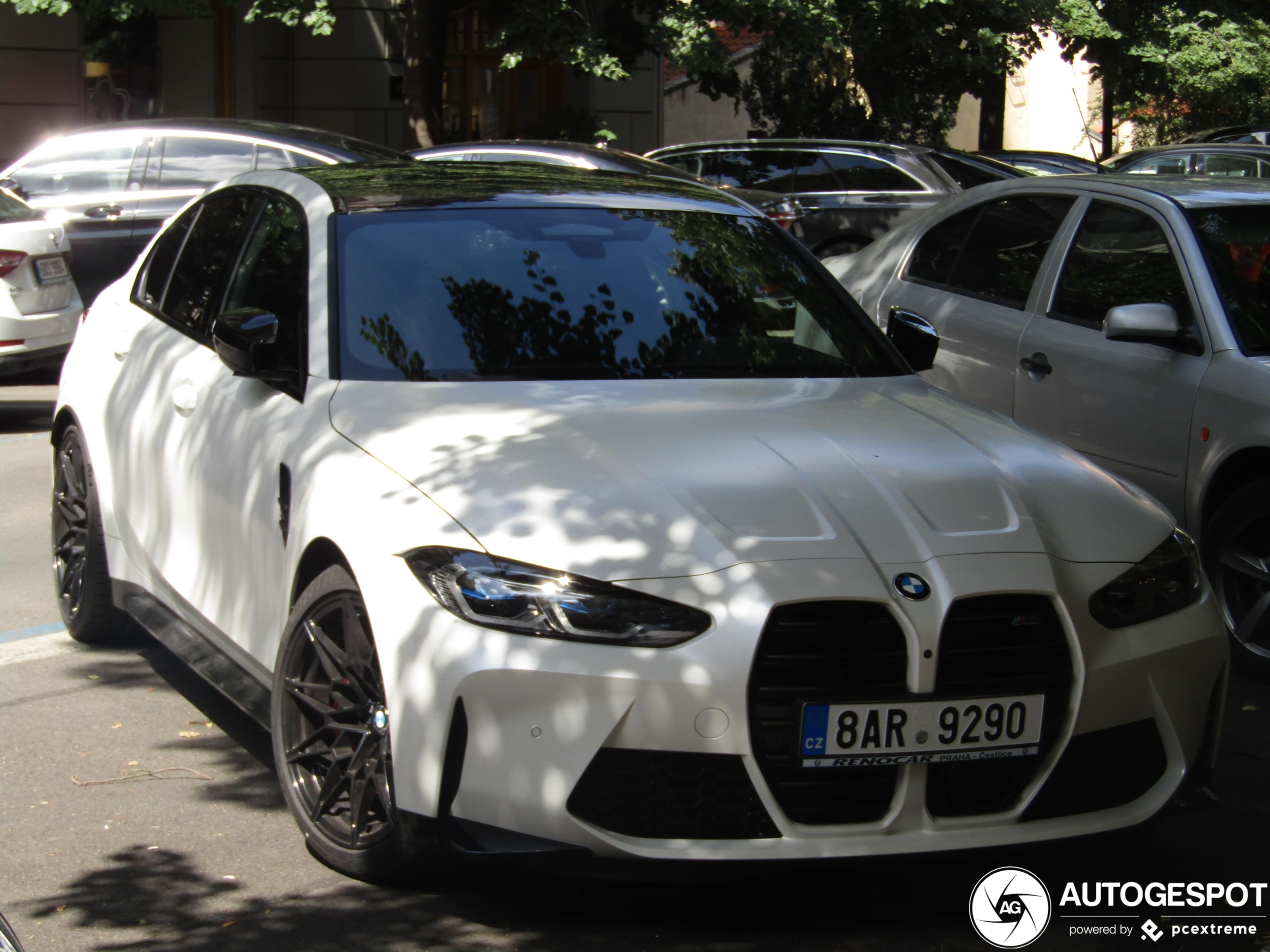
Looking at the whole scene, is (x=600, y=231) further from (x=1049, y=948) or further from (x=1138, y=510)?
(x=1049, y=948)

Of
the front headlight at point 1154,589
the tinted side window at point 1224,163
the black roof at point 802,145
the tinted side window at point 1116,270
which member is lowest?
the front headlight at point 1154,589

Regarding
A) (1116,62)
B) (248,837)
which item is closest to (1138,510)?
(248,837)

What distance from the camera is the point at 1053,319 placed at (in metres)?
6.71

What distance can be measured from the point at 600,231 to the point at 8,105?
17.6 m

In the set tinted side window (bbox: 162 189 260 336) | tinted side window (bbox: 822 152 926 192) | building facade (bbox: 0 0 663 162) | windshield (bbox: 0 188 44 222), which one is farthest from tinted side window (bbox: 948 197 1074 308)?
building facade (bbox: 0 0 663 162)

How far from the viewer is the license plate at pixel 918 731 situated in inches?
132

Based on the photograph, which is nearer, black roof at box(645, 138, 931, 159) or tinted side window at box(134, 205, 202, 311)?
tinted side window at box(134, 205, 202, 311)

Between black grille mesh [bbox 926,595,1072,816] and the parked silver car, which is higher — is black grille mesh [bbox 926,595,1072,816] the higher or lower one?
the lower one

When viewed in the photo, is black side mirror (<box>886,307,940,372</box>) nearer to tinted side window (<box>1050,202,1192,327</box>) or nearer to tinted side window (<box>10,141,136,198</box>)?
tinted side window (<box>1050,202,1192,327</box>)

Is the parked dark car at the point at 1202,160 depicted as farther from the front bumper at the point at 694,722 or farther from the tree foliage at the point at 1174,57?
the front bumper at the point at 694,722

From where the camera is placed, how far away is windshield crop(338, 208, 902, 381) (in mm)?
4426

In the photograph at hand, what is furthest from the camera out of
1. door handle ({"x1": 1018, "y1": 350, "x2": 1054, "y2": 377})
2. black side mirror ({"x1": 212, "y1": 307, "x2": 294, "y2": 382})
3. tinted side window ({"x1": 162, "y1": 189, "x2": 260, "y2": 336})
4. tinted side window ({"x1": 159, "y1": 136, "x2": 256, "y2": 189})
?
tinted side window ({"x1": 159, "y1": 136, "x2": 256, "y2": 189})

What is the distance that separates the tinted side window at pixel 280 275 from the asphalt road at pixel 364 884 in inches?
49.3

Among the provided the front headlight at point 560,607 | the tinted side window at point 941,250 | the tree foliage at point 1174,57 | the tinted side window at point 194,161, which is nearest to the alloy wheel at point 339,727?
the front headlight at point 560,607
